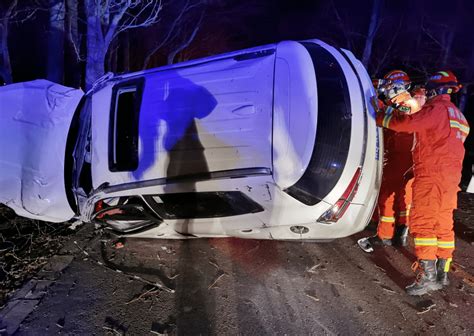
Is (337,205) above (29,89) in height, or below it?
below

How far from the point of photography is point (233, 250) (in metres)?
3.76

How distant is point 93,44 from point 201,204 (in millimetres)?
5549

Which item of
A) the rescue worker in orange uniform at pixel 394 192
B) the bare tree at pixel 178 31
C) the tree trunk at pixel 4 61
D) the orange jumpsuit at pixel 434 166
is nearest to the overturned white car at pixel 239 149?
the orange jumpsuit at pixel 434 166

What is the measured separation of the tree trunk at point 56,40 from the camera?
24.2ft

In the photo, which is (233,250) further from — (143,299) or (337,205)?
(337,205)

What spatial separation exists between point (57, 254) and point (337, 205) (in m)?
3.09

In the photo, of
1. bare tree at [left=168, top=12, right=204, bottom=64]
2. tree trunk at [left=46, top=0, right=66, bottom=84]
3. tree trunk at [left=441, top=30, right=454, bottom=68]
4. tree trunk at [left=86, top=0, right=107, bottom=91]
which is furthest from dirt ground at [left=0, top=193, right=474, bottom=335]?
bare tree at [left=168, top=12, right=204, bottom=64]

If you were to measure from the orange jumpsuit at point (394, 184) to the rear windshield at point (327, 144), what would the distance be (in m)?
0.96

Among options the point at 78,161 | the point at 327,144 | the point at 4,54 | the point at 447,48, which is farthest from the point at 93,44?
the point at 447,48

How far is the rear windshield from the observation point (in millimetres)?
2742

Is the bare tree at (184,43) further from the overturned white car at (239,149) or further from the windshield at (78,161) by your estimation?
the overturned white car at (239,149)

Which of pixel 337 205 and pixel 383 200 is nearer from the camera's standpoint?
pixel 337 205

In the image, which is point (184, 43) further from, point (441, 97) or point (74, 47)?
point (441, 97)

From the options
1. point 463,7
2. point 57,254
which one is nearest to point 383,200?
point 57,254
